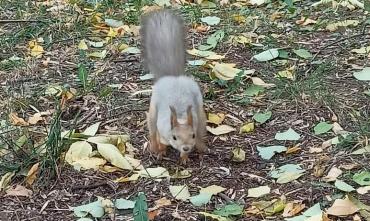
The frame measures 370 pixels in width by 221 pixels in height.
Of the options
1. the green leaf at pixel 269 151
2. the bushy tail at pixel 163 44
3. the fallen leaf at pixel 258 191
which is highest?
the bushy tail at pixel 163 44

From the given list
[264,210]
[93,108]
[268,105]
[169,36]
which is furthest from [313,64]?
[264,210]

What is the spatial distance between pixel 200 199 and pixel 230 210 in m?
0.14

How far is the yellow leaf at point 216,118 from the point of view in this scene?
345 centimetres

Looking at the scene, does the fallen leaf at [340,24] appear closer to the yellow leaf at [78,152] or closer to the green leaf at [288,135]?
the green leaf at [288,135]

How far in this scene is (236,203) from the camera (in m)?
2.79

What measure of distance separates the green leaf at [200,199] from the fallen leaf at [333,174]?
0.43 meters

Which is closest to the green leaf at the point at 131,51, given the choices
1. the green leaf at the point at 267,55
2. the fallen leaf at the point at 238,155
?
the green leaf at the point at 267,55

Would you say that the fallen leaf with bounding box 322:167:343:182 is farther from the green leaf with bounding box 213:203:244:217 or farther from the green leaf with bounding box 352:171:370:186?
the green leaf with bounding box 213:203:244:217

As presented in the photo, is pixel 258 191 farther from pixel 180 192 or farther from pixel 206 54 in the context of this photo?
pixel 206 54

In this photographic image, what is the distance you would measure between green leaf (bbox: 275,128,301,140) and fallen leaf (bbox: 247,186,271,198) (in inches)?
17.0

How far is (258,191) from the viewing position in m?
2.85

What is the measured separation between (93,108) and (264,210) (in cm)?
118

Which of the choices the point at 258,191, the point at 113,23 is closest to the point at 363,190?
the point at 258,191

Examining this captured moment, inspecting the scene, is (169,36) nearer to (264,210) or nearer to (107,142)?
(107,142)
